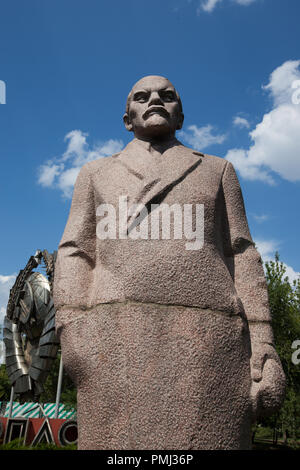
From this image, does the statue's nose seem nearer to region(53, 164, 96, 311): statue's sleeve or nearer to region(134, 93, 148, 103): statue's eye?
region(134, 93, 148, 103): statue's eye

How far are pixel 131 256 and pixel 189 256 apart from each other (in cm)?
44

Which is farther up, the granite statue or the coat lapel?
the coat lapel

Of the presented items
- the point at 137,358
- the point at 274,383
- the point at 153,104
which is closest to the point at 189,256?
the point at 137,358

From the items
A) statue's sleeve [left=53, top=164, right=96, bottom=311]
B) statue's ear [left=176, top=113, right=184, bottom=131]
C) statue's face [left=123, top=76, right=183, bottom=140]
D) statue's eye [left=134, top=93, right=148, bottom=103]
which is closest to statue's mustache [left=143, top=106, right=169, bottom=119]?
statue's face [left=123, top=76, right=183, bottom=140]

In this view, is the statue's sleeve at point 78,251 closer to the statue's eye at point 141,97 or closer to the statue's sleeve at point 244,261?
the statue's eye at point 141,97

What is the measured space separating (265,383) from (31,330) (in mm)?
13755

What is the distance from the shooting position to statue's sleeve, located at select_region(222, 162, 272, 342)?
3.42m

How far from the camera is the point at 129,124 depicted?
4398 mm

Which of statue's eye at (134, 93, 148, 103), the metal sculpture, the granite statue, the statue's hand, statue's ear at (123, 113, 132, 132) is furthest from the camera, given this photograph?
the metal sculpture

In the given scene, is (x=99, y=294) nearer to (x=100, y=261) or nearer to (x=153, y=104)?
(x=100, y=261)

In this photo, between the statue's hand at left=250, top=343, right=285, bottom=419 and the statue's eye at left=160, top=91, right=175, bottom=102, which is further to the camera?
the statue's eye at left=160, top=91, right=175, bottom=102

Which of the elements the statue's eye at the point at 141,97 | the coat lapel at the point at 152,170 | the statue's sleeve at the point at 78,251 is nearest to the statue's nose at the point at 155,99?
the statue's eye at the point at 141,97

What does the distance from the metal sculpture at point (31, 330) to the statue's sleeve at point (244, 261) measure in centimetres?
1122

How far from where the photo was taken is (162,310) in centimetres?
295
